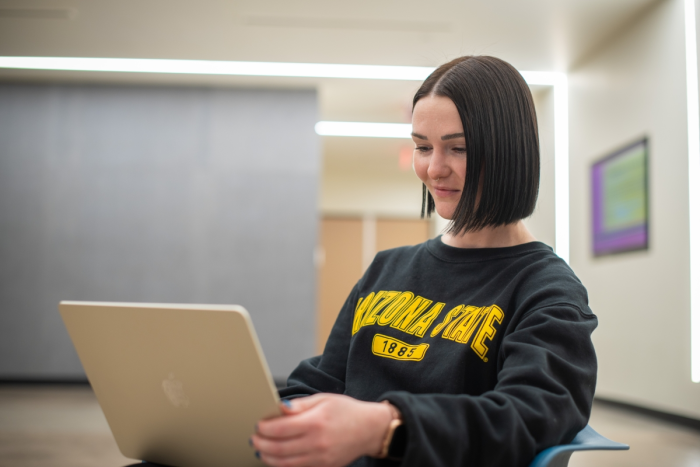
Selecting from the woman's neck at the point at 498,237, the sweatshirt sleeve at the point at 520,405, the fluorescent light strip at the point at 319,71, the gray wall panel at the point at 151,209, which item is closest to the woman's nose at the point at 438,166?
the woman's neck at the point at 498,237

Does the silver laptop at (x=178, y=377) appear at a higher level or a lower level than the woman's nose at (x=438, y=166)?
lower

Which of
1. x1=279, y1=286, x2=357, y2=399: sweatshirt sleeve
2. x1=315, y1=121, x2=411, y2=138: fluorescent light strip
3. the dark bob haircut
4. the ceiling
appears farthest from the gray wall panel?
the dark bob haircut

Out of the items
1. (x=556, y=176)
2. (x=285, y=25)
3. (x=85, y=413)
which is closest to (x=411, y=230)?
(x=556, y=176)

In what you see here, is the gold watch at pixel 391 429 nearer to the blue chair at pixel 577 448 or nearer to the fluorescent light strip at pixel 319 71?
the blue chair at pixel 577 448

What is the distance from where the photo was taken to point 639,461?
2740mm

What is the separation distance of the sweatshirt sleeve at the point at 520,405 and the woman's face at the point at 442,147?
24 cm

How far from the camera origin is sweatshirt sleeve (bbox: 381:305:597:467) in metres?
0.62

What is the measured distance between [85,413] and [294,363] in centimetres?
200

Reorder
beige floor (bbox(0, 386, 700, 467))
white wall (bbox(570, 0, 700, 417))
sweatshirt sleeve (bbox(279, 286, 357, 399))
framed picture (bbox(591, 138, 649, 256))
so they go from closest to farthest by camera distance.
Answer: sweatshirt sleeve (bbox(279, 286, 357, 399)), beige floor (bbox(0, 386, 700, 467)), white wall (bbox(570, 0, 700, 417)), framed picture (bbox(591, 138, 649, 256))

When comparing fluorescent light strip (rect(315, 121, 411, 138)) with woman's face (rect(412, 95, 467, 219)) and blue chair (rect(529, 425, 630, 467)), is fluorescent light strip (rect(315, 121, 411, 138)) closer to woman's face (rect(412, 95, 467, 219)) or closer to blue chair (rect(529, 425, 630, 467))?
woman's face (rect(412, 95, 467, 219))

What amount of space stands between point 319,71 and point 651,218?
303cm

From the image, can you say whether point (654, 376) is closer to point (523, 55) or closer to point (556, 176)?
point (556, 176)

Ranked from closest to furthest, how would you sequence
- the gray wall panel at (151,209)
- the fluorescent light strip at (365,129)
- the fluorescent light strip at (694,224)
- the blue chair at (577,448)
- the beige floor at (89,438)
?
1. the blue chair at (577,448)
2. the beige floor at (89,438)
3. the fluorescent light strip at (694,224)
4. the gray wall panel at (151,209)
5. the fluorescent light strip at (365,129)

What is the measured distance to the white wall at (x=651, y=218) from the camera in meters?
3.74
